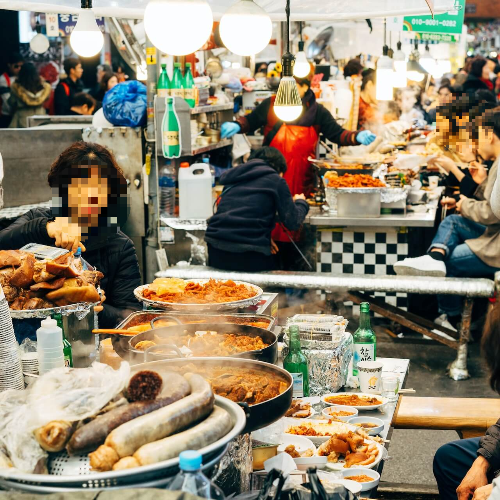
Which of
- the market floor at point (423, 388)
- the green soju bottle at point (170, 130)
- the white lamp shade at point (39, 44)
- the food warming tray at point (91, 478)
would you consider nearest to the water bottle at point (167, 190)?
the green soju bottle at point (170, 130)

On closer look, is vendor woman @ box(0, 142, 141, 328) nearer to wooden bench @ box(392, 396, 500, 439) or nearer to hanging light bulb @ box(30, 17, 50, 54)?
wooden bench @ box(392, 396, 500, 439)

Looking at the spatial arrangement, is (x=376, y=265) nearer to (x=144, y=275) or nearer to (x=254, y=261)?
(x=254, y=261)

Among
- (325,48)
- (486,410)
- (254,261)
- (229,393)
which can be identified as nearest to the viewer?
(229,393)

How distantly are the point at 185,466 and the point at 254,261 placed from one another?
528 centimetres

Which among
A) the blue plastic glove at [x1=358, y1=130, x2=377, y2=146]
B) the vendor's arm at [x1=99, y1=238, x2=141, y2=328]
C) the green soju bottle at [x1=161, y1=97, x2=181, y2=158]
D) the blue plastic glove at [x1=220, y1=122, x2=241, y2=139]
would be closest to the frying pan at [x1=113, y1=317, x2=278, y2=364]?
the vendor's arm at [x1=99, y1=238, x2=141, y2=328]

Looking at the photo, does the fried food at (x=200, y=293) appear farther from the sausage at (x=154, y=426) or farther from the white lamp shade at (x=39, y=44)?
the white lamp shade at (x=39, y=44)

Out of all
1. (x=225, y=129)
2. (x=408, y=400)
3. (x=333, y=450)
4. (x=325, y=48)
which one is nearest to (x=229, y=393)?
(x=333, y=450)

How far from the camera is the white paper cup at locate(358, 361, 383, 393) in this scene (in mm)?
3652

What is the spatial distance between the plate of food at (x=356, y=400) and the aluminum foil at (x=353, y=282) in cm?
324

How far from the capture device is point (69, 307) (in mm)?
2883

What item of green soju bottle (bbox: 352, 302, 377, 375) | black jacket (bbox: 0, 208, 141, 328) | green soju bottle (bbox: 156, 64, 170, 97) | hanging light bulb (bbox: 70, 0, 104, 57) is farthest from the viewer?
green soju bottle (bbox: 156, 64, 170, 97)

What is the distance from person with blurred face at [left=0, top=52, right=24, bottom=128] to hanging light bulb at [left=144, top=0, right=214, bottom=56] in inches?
410

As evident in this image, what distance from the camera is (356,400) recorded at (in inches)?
139

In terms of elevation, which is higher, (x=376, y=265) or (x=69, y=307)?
(x=69, y=307)
